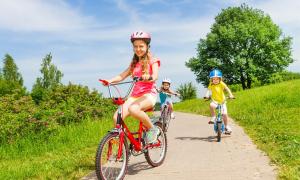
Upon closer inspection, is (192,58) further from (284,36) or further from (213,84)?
(213,84)

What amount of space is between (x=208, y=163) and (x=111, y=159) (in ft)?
6.59

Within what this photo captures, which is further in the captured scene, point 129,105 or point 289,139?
point 289,139

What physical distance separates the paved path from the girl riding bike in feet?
2.08

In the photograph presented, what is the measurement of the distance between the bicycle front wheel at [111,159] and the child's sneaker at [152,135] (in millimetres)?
733

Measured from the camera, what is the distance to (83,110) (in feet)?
49.5

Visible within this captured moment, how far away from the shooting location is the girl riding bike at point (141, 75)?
648cm

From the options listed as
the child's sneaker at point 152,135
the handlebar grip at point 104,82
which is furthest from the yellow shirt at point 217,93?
the handlebar grip at point 104,82

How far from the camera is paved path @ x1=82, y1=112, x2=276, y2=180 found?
6277 millimetres

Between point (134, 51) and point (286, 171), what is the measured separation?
115 inches

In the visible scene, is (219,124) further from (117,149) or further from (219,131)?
(117,149)

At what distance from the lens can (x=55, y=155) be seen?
9.23m

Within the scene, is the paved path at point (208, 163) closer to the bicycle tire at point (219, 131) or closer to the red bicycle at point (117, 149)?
the bicycle tire at point (219, 131)

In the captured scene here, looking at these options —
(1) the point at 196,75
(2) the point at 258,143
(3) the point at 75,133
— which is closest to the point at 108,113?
(3) the point at 75,133

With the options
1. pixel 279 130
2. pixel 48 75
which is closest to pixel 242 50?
pixel 48 75
